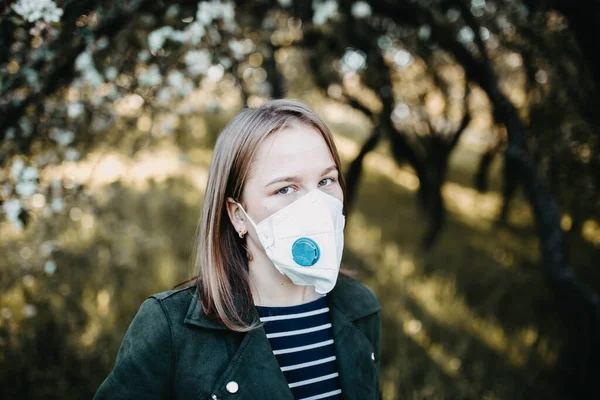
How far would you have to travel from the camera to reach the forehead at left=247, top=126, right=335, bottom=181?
1.59m

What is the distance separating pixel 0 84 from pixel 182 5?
107cm

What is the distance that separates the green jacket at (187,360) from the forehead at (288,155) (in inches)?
22.2

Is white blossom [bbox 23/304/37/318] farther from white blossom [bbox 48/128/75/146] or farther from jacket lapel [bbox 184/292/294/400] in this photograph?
jacket lapel [bbox 184/292/294/400]

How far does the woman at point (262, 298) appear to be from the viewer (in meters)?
1.50

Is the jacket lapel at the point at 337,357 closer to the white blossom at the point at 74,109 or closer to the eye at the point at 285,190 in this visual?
the eye at the point at 285,190

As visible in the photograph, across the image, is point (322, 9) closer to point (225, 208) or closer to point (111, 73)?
point (111, 73)

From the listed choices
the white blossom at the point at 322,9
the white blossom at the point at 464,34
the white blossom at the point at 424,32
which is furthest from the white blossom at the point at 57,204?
the white blossom at the point at 464,34

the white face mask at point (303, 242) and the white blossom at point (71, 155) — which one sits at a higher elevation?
the white blossom at point (71, 155)

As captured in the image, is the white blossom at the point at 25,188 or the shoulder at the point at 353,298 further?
the white blossom at the point at 25,188

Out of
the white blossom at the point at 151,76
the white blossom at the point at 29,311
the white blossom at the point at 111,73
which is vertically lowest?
the white blossom at the point at 29,311

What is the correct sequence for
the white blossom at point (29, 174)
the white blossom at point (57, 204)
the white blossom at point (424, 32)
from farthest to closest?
the white blossom at point (424, 32) → the white blossom at point (57, 204) → the white blossom at point (29, 174)

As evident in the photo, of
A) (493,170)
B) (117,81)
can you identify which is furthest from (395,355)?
(493,170)

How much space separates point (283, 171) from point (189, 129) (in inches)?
122

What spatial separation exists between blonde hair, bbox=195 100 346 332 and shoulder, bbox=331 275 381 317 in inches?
15.8
